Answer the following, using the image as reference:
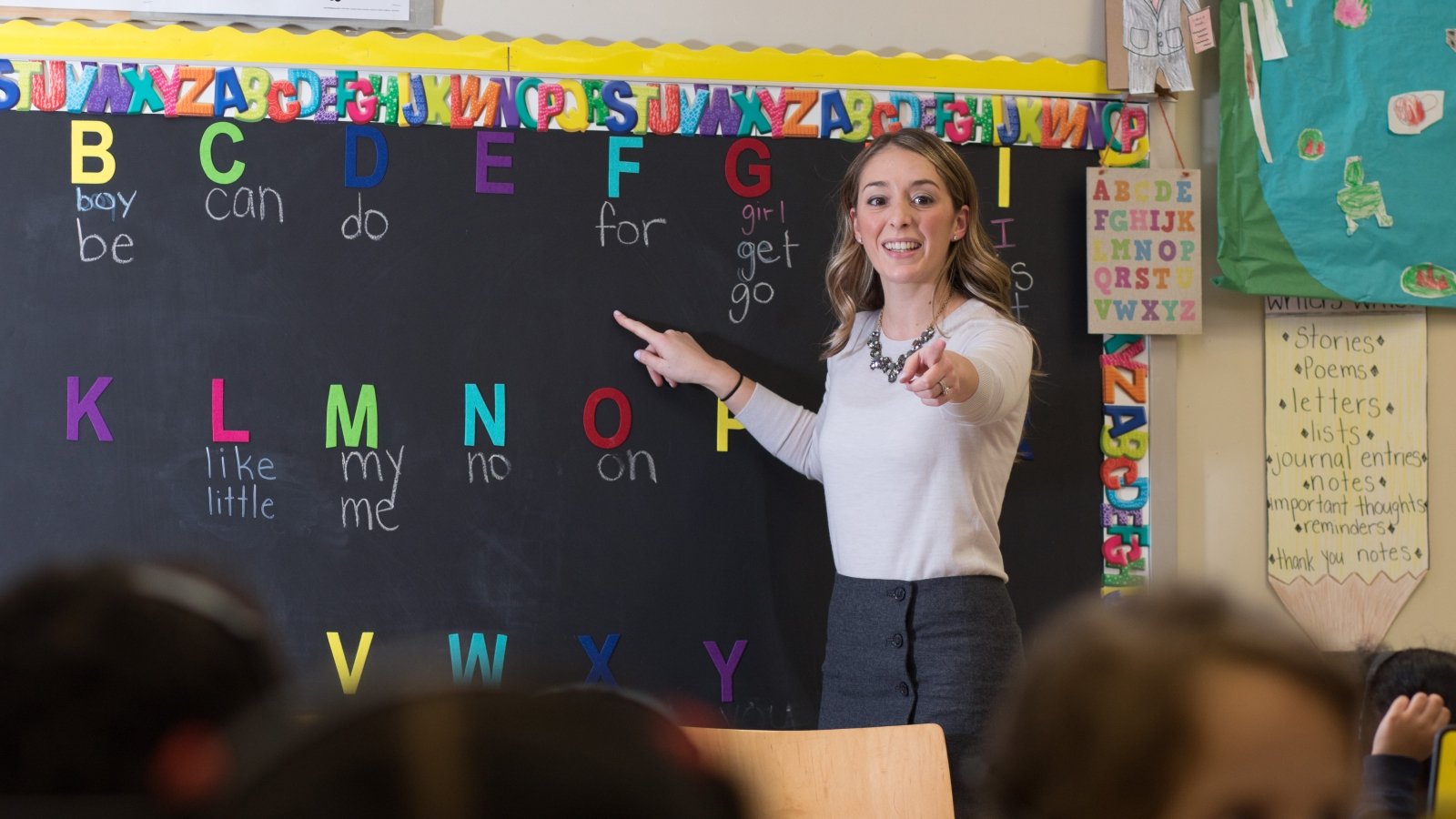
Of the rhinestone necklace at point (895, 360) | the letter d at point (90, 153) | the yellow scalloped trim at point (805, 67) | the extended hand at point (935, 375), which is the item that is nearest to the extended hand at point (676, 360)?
the rhinestone necklace at point (895, 360)

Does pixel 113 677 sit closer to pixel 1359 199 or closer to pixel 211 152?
pixel 211 152

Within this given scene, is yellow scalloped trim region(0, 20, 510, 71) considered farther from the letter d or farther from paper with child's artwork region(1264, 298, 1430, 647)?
paper with child's artwork region(1264, 298, 1430, 647)

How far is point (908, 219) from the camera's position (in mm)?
2051

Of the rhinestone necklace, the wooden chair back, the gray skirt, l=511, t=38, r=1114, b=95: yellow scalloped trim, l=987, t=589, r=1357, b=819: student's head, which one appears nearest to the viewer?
l=987, t=589, r=1357, b=819: student's head

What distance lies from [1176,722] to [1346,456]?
2.27 metres

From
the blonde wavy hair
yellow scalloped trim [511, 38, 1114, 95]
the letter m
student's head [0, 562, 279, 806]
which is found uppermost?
yellow scalloped trim [511, 38, 1114, 95]

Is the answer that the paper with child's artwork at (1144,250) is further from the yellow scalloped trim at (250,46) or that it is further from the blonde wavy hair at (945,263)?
the yellow scalloped trim at (250,46)

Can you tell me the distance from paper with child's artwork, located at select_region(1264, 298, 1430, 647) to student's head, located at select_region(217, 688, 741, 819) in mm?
2481

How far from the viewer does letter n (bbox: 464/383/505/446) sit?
2314mm

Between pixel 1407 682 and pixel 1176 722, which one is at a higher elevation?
pixel 1176 722

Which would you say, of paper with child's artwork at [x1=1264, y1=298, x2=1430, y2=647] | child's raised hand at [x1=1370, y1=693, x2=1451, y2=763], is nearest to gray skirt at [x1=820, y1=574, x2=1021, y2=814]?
child's raised hand at [x1=1370, y1=693, x2=1451, y2=763]

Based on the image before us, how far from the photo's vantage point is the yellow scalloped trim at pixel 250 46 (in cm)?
224

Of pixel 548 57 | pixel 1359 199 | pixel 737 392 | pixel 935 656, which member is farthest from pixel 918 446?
pixel 1359 199

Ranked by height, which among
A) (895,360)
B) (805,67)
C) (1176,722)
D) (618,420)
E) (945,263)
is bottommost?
(1176,722)
